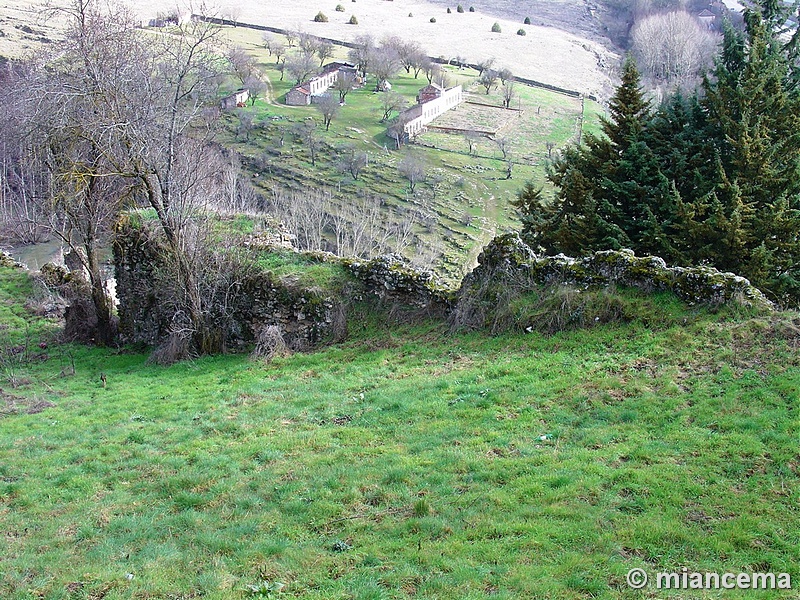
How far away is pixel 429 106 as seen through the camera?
9012 cm

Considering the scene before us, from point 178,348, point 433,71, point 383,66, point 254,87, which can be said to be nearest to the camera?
point 178,348

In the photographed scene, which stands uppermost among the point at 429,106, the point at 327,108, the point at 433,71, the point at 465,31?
the point at 465,31

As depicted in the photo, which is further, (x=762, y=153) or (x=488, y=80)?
(x=488, y=80)

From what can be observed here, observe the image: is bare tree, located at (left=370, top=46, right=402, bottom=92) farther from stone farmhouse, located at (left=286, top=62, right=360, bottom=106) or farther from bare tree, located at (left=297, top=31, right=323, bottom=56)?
bare tree, located at (left=297, top=31, right=323, bottom=56)

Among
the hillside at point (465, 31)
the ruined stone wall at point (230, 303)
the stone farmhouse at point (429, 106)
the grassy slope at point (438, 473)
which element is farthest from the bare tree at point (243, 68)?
the grassy slope at point (438, 473)

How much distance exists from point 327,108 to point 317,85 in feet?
40.6

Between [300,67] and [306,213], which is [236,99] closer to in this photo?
[300,67]

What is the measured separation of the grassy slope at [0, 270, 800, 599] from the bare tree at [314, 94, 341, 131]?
75.1m

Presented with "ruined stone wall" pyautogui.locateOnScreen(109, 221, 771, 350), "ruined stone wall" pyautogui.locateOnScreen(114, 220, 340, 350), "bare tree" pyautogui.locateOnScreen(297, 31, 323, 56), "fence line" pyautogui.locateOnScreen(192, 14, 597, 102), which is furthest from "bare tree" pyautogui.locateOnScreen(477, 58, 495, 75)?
"ruined stone wall" pyautogui.locateOnScreen(109, 221, 771, 350)

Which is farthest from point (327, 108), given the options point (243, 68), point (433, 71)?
point (433, 71)

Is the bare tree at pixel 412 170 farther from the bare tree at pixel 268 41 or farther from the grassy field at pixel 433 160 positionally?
the bare tree at pixel 268 41

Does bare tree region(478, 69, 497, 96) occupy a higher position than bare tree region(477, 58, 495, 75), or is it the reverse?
bare tree region(477, 58, 495, 75)

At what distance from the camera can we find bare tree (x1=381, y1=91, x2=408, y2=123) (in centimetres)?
9052

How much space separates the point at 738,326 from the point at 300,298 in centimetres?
1002
